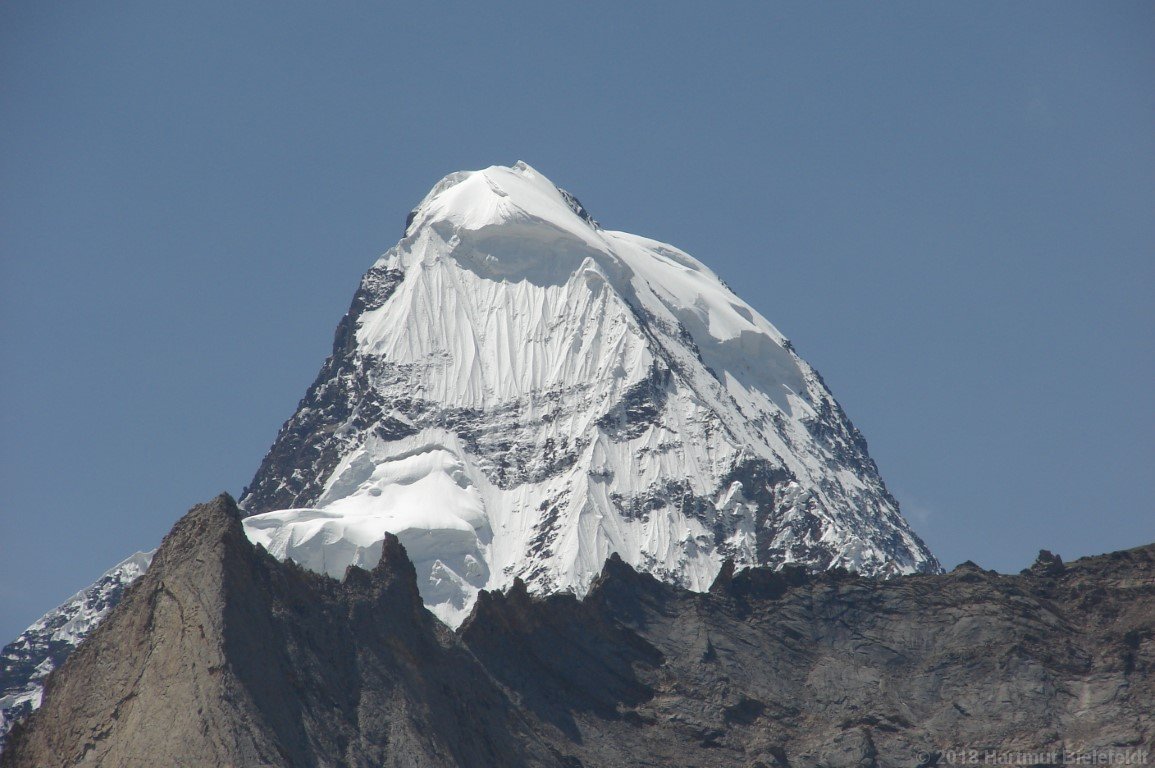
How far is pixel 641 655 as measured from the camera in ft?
439

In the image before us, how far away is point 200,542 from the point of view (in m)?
107

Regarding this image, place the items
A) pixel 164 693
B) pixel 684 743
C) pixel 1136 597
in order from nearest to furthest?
1. pixel 164 693
2. pixel 684 743
3. pixel 1136 597

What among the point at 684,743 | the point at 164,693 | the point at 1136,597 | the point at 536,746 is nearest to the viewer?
the point at 164,693

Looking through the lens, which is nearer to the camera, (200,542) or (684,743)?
(200,542)

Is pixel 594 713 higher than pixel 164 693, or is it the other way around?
pixel 594 713

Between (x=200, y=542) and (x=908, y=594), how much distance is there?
5317cm

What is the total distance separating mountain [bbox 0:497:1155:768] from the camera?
101 metres

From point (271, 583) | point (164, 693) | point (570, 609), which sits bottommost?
point (164, 693)

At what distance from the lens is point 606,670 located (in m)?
131

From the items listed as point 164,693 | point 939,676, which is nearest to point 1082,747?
point 939,676

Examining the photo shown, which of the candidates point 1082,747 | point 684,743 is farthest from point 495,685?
point 1082,747

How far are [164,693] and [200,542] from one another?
387 inches

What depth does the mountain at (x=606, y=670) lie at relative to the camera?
10088cm

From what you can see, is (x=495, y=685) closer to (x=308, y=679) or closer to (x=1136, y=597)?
(x=308, y=679)
